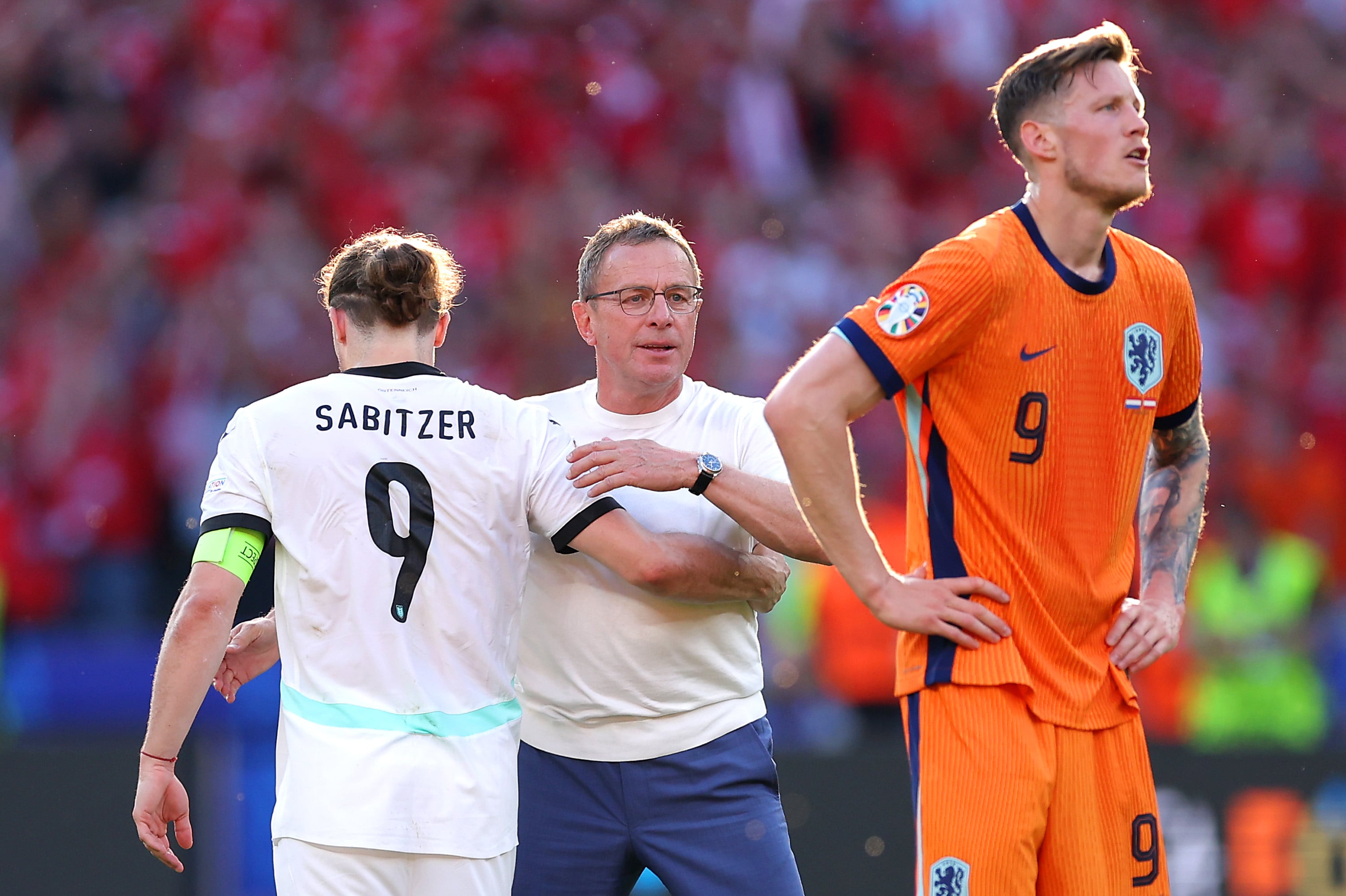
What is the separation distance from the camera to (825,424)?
137 inches

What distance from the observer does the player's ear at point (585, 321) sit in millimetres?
4555

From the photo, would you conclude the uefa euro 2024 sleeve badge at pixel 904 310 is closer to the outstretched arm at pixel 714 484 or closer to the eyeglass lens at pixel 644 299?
the outstretched arm at pixel 714 484

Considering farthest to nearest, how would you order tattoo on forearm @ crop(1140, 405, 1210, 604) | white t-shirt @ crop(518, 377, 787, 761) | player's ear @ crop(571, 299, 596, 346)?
player's ear @ crop(571, 299, 596, 346)
white t-shirt @ crop(518, 377, 787, 761)
tattoo on forearm @ crop(1140, 405, 1210, 604)

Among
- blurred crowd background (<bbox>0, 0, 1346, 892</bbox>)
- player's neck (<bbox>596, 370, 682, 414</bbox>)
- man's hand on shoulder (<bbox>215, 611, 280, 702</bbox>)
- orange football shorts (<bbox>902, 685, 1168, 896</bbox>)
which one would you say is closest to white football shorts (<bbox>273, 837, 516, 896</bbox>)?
man's hand on shoulder (<bbox>215, 611, 280, 702</bbox>)

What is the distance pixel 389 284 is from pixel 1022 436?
5.21ft

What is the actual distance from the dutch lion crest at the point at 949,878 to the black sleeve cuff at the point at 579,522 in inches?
47.3

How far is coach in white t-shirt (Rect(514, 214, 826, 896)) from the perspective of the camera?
13.9 ft

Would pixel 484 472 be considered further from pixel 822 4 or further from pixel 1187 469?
pixel 822 4

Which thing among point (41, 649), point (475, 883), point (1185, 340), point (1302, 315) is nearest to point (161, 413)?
point (41, 649)

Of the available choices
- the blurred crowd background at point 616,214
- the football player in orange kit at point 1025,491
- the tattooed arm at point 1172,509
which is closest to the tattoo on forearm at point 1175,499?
the tattooed arm at point 1172,509

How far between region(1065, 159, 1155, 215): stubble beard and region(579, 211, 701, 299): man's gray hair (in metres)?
1.23

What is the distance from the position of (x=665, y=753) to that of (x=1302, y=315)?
9456 mm

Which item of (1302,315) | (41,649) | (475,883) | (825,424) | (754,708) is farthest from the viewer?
(1302,315)

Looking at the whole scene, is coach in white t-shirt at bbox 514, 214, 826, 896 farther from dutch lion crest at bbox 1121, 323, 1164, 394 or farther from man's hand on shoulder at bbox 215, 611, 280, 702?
dutch lion crest at bbox 1121, 323, 1164, 394
